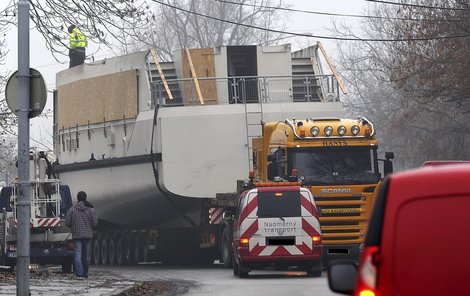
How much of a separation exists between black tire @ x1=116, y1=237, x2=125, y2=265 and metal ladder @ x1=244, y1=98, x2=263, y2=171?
20.9ft

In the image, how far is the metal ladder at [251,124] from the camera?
28656 mm

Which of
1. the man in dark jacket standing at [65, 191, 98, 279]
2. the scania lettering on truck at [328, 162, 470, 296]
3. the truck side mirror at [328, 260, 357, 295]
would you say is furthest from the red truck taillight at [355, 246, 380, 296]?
the man in dark jacket standing at [65, 191, 98, 279]

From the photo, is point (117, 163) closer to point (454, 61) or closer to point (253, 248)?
point (253, 248)

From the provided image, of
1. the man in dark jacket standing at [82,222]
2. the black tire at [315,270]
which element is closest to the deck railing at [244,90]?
the man in dark jacket standing at [82,222]

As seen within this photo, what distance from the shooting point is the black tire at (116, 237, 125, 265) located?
3378 centimetres

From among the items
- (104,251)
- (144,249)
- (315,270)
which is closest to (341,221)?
(315,270)

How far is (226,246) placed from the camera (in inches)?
1104

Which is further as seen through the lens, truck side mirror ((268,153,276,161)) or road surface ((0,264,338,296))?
truck side mirror ((268,153,276,161))

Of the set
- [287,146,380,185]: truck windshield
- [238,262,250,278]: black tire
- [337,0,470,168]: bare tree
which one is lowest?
[238,262,250,278]: black tire

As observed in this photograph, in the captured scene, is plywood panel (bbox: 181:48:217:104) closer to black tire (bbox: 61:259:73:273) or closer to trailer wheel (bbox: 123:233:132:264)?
black tire (bbox: 61:259:73:273)

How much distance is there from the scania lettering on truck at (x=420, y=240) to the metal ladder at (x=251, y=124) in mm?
22811

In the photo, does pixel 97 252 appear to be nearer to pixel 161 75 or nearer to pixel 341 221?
pixel 161 75

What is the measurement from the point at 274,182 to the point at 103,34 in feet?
24.2

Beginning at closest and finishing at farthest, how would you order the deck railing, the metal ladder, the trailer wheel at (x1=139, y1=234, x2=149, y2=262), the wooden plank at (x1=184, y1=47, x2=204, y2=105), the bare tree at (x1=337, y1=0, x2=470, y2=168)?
the metal ladder, the wooden plank at (x1=184, y1=47, x2=204, y2=105), the deck railing, the trailer wheel at (x1=139, y1=234, x2=149, y2=262), the bare tree at (x1=337, y1=0, x2=470, y2=168)
